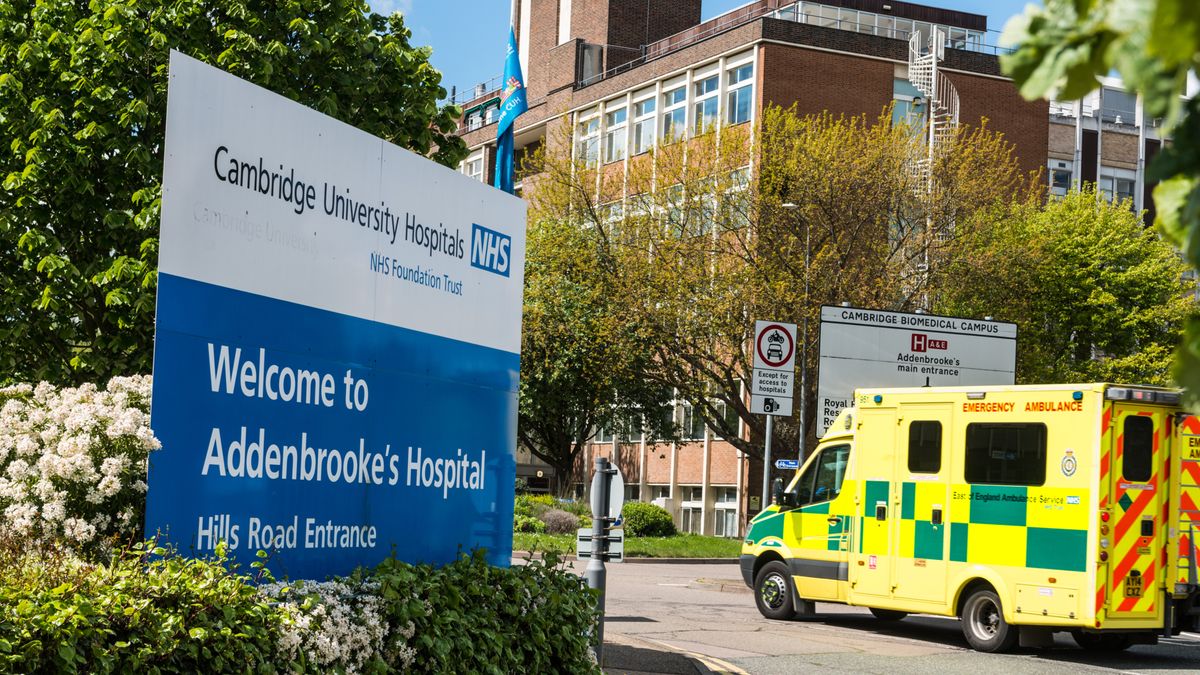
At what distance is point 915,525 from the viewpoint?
15.7 metres

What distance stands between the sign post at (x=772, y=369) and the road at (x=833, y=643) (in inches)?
96.0

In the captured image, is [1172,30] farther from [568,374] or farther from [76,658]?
[568,374]

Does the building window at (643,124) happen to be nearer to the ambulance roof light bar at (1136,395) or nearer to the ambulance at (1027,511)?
the ambulance at (1027,511)

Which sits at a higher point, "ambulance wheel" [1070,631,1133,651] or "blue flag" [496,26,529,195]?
"blue flag" [496,26,529,195]

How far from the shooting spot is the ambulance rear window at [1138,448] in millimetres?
14273

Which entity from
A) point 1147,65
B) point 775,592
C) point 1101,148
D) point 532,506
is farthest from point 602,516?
point 1101,148

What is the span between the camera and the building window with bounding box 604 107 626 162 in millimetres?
56562

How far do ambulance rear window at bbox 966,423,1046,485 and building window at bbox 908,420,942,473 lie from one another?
0.42 m

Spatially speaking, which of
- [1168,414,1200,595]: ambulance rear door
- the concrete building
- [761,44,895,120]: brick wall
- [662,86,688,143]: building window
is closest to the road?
[1168,414,1200,595]: ambulance rear door

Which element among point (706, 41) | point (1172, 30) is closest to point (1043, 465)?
point (1172, 30)

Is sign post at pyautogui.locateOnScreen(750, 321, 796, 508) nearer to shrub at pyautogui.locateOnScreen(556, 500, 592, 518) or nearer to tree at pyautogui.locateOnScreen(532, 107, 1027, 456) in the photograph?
tree at pyautogui.locateOnScreen(532, 107, 1027, 456)

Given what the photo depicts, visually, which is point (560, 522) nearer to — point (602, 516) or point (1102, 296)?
point (1102, 296)

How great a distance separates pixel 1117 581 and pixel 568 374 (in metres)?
33.1

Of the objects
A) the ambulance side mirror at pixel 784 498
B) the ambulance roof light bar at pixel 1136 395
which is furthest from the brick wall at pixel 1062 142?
the ambulance roof light bar at pixel 1136 395
